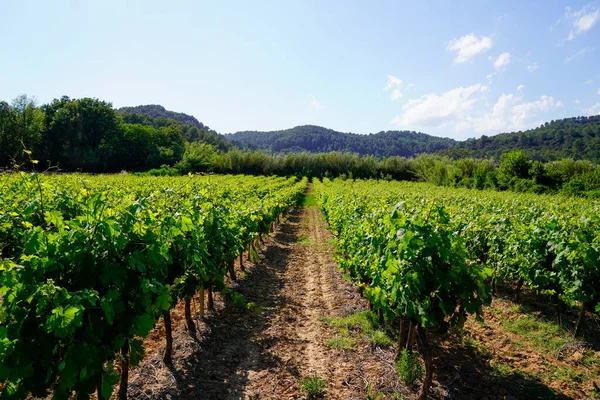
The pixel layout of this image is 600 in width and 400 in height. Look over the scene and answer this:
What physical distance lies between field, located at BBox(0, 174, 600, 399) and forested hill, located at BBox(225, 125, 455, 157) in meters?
160

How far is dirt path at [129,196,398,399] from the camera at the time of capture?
4.45 meters

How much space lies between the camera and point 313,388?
4355 mm

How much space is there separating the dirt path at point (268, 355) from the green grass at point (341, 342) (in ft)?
0.41

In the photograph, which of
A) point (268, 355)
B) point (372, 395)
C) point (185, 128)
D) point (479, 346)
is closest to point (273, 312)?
point (268, 355)

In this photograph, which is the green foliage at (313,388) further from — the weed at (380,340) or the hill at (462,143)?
the hill at (462,143)

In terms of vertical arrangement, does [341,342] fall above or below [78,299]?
below

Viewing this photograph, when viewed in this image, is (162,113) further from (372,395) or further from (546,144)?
(372,395)

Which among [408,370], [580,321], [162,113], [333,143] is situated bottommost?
[408,370]

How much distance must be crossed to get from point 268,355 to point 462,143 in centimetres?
14907

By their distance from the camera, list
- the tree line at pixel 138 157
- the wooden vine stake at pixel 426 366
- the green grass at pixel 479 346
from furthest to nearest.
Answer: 1. the tree line at pixel 138 157
2. the green grass at pixel 479 346
3. the wooden vine stake at pixel 426 366

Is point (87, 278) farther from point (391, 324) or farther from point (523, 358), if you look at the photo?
point (523, 358)

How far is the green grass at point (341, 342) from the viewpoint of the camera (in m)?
5.56

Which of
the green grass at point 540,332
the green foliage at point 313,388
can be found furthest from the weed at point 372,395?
the green grass at point 540,332

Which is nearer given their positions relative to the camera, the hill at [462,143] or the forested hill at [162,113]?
the hill at [462,143]
